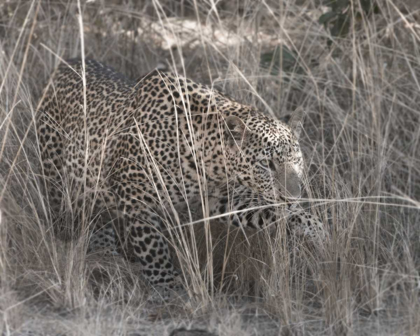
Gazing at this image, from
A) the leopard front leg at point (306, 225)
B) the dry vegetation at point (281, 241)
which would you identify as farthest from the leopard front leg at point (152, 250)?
the leopard front leg at point (306, 225)

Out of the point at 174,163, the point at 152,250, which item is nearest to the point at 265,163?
the point at 174,163

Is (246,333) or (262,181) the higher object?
(262,181)

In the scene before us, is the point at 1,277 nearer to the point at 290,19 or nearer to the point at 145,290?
the point at 145,290

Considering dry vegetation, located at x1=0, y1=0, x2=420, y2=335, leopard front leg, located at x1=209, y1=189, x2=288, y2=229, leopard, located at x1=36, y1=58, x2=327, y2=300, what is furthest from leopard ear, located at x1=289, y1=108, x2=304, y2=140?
leopard front leg, located at x1=209, y1=189, x2=288, y2=229

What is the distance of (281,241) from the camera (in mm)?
4719

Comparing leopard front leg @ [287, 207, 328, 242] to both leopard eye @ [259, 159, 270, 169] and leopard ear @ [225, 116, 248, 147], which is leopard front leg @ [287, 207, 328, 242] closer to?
leopard eye @ [259, 159, 270, 169]

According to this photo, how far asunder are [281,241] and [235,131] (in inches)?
27.2

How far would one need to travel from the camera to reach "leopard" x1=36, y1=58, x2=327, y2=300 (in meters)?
4.73

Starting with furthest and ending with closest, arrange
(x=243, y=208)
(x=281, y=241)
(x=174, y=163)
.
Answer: (x=243, y=208) < (x=174, y=163) < (x=281, y=241)

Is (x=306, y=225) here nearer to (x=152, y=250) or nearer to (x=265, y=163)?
(x=265, y=163)

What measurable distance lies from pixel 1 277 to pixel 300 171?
175cm

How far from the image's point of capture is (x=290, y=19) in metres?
7.01

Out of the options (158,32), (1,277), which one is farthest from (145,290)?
(158,32)

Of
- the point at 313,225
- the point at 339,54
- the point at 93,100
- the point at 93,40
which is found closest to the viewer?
the point at 313,225
